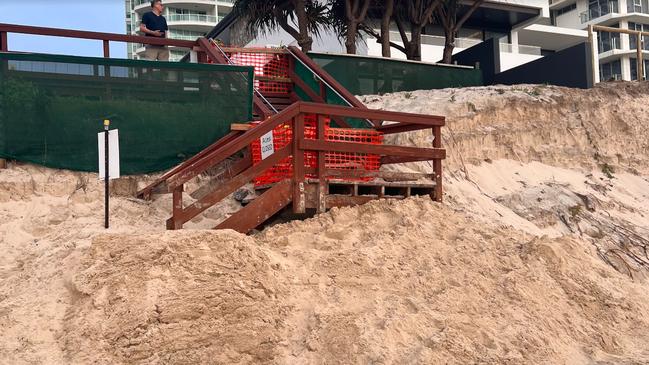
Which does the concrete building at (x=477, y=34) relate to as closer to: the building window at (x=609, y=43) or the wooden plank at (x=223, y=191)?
the wooden plank at (x=223, y=191)

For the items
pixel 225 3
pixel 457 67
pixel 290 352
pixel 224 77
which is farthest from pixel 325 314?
pixel 225 3

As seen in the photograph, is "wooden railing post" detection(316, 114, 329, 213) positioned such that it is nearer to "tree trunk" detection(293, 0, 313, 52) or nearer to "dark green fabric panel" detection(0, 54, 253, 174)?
"dark green fabric panel" detection(0, 54, 253, 174)

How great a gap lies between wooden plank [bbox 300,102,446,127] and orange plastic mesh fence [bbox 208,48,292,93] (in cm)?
370

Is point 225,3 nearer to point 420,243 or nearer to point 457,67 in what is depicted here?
point 457,67

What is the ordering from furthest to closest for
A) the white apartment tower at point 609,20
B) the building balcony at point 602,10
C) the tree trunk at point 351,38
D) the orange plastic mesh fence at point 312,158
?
the building balcony at point 602,10, the white apartment tower at point 609,20, the tree trunk at point 351,38, the orange plastic mesh fence at point 312,158

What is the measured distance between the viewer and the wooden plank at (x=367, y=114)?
7.04 m

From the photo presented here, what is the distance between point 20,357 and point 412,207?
4.26 metres

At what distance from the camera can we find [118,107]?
8.15m

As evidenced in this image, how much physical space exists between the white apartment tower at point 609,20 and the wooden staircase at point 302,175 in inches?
1818

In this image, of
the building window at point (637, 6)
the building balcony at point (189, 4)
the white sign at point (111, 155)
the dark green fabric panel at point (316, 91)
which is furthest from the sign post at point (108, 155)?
the building balcony at point (189, 4)

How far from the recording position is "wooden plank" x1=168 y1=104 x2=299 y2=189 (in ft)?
21.4

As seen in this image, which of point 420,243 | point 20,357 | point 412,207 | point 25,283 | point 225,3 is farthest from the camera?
point 225,3

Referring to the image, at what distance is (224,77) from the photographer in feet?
28.7

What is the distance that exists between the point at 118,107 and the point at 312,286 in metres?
4.02
